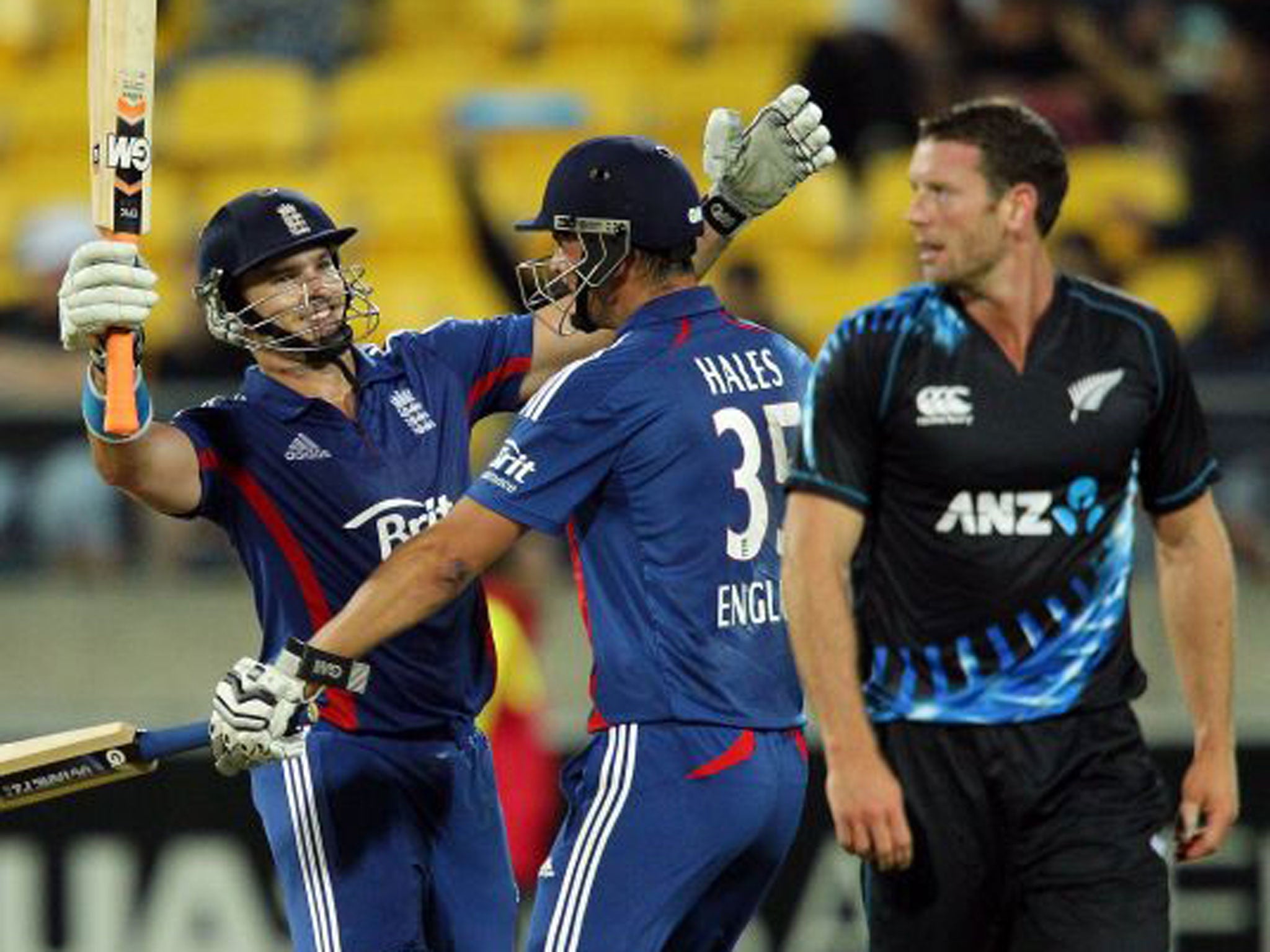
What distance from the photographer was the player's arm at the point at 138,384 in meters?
5.11

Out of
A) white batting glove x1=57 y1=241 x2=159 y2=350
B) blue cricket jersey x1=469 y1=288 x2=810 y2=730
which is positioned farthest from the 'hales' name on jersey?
white batting glove x1=57 y1=241 x2=159 y2=350

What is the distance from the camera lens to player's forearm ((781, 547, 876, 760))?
447cm

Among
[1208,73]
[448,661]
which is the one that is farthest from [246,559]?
[1208,73]

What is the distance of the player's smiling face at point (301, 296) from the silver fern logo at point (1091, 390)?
1632 mm

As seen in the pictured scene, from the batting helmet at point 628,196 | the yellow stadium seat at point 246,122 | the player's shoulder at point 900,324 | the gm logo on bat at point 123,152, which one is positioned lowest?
the player's shoulder at point 900,324

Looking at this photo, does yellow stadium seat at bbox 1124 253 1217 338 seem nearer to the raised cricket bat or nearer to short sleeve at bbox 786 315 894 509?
the raised cricket bat

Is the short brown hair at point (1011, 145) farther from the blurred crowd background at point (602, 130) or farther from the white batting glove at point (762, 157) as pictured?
the blurred crowd background at point (602, 130)

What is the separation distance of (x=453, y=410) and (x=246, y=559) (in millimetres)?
555

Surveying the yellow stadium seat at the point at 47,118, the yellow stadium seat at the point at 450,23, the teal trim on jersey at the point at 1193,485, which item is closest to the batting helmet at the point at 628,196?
the teal trim on jersey at the point at 1193,485

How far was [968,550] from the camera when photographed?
4617 millimetres

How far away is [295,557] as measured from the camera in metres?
5.46

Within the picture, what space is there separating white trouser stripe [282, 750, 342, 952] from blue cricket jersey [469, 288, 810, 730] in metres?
0.71

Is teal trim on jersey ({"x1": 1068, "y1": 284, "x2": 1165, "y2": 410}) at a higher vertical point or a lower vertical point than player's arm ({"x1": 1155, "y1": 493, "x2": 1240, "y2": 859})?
higher

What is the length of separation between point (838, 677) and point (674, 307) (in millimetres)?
942
